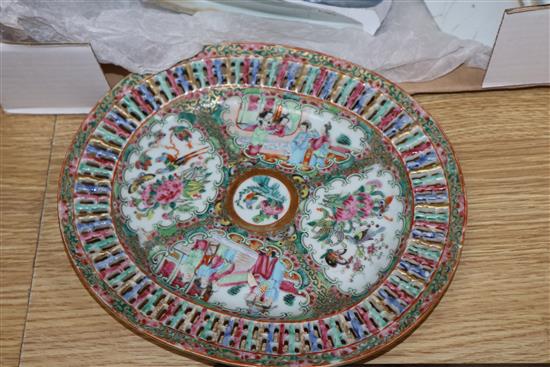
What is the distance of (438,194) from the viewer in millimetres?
693

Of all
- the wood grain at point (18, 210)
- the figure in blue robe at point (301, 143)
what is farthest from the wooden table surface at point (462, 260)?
the figure in blue robe at point (301, 143)

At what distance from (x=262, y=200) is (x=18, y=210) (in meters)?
0.25

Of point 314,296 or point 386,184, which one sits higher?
point 386,184

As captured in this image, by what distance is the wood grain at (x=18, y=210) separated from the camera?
2.32 ft

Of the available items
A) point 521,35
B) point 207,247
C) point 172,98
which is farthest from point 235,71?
point 521,35

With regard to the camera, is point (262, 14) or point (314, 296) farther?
point (262, 14)

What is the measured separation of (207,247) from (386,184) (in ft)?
0.62

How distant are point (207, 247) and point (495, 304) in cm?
28

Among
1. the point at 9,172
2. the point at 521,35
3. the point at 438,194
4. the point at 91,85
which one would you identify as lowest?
the point at 9,172

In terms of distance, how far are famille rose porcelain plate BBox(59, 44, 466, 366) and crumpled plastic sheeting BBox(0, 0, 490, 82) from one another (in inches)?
1.2

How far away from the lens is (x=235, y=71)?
0.77m

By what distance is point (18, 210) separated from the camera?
76 cm

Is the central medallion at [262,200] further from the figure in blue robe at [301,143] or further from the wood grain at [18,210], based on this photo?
the wood grain at [18,210]

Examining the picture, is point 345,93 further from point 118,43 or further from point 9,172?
point 9,172
